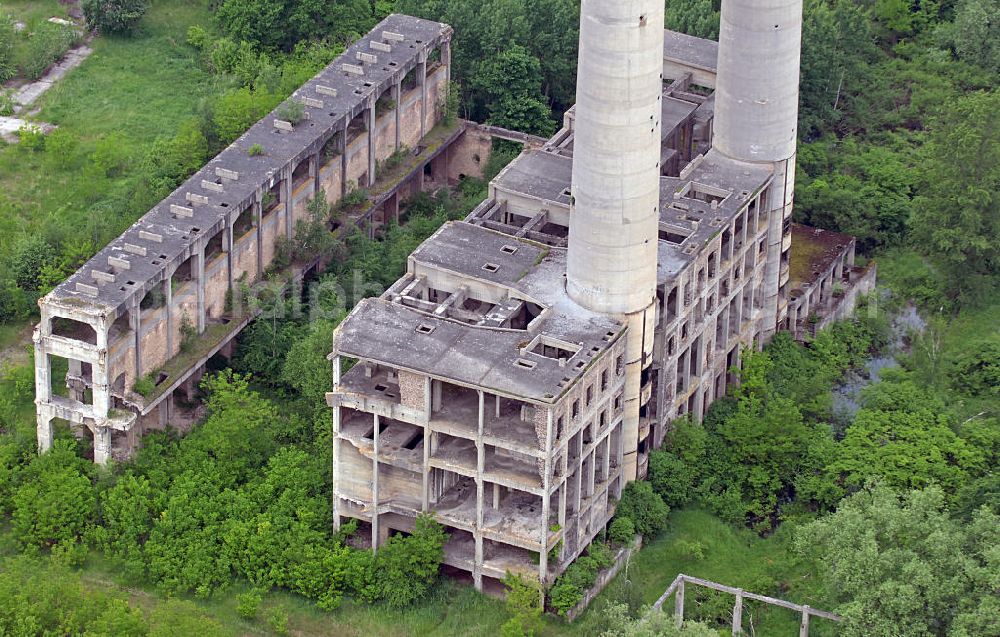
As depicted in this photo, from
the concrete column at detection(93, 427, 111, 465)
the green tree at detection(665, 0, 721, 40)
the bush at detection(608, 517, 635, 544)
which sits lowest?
the bush at detection(608, 517, 635, 544)

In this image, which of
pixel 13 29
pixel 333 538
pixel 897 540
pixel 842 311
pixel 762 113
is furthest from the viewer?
pixel 13 29

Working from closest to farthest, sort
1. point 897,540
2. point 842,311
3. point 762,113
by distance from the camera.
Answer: point 897,540 < point 762,113 < point 842,311

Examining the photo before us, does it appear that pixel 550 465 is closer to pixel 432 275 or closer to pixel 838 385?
pixel 432 275

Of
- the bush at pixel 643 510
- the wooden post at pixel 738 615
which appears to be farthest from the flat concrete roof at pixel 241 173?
the wooden post at pixel 738 615

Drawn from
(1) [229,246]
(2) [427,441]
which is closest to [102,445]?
(1) [229,246]

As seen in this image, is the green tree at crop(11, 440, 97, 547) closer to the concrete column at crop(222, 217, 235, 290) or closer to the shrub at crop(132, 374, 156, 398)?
the shrub at crop(132, 374, 156, 398)

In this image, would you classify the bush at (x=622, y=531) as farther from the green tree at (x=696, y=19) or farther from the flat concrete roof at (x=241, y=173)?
the green tree at (x=696, y=19)

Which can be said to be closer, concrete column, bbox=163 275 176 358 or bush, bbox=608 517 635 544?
bush, bbox=608 517 635 544

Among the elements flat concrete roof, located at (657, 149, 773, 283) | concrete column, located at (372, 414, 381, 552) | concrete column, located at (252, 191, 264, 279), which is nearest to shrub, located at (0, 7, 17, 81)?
concrete column, located at (252, 191, 264, 279)

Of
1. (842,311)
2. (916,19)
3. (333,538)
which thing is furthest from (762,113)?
(916,19)
